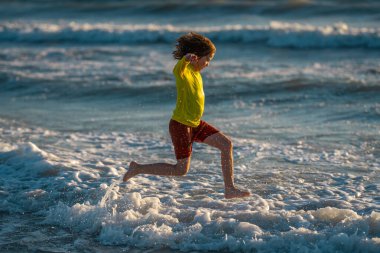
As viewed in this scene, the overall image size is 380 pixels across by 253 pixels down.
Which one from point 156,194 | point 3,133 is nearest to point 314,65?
point 3,133

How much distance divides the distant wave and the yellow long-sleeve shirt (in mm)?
12452

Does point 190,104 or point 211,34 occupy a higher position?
point 211,34

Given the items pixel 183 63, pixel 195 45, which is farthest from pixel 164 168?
pixel 195 45

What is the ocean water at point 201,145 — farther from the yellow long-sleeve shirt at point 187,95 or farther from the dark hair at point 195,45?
the dark hair at point 195,45

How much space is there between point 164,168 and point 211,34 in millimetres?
14705

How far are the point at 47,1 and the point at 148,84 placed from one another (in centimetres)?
1792

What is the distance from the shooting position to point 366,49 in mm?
17609

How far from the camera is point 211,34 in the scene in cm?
2094

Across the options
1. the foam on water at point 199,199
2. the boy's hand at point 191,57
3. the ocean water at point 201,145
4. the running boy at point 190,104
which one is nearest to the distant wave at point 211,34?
the ocean water at point 201,145

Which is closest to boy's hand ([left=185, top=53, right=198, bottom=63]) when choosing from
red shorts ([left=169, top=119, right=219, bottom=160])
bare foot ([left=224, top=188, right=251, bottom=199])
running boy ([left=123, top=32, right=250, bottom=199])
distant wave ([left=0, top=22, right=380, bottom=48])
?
running boy ([left=123, top=32, right=250, bottom=199])

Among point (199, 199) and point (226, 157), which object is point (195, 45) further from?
point (199, 199)

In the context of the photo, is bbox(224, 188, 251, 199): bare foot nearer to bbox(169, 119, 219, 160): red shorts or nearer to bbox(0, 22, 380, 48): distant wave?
bbox(169, 119, 219, 160): red shorts

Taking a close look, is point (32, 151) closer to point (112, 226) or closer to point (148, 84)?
point (112, 226)

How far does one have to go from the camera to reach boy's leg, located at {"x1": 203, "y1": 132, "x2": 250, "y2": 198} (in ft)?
20.9
